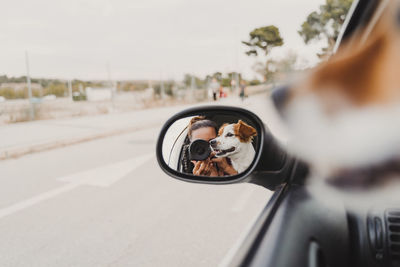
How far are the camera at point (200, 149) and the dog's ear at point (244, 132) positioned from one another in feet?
0.37

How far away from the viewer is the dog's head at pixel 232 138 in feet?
3.51

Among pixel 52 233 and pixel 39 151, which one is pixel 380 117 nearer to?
→ pixel 52 233

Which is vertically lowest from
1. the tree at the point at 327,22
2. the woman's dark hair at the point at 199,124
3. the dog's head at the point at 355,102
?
the woman's dark hair at the point at 199,124

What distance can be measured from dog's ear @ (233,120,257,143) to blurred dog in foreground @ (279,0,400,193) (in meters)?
0.29

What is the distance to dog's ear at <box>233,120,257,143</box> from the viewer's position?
1120 mm

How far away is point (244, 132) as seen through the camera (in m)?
1.12

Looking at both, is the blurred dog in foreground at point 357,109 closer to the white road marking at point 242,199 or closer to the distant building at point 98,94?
the white road marking at point 242,199

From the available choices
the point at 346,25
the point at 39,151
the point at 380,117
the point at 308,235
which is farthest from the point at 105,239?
the point at 39,151

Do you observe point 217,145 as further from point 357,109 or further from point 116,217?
point 116,217

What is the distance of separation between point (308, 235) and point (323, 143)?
348mm

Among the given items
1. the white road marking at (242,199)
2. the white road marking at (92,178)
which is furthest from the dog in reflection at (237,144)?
the white road marking at (92,178)

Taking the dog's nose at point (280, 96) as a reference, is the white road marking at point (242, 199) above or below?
below

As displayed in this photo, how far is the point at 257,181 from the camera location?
47.7 inches

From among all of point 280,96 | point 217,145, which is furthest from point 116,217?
point 280,96
